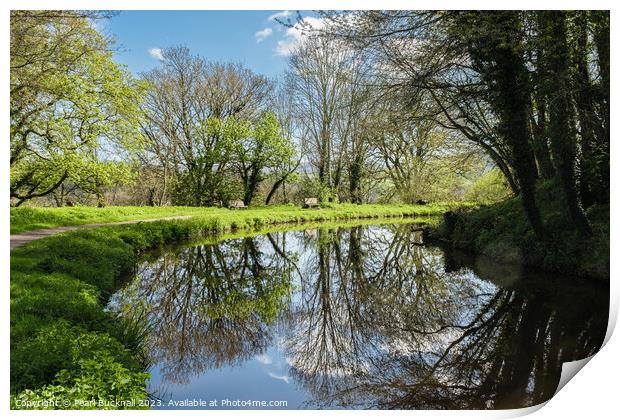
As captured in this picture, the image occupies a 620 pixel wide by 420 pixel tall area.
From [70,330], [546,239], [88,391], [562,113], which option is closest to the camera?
[88,391]

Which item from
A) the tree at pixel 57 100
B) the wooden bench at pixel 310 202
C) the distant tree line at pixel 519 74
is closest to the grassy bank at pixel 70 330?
the tree at pixel 57 100

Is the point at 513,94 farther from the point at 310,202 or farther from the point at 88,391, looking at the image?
the point at 310,202

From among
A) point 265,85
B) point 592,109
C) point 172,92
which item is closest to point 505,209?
point 592,109

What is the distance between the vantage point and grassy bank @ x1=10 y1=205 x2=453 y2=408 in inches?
105

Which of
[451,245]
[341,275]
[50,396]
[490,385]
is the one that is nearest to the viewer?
[50,396]

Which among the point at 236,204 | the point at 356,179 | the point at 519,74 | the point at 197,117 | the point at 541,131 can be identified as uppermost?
the point at 519,74

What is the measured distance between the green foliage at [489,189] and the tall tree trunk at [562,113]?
5.06 meters

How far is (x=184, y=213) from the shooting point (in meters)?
12.2

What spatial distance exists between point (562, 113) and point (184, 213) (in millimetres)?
10229

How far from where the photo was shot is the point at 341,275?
7.30m

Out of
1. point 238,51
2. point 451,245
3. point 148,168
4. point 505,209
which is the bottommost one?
point 451,245

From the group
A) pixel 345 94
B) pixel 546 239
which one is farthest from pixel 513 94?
pixel 345 94

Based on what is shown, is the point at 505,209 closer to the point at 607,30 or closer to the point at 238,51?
the point at 607,30

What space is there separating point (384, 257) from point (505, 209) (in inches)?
121
